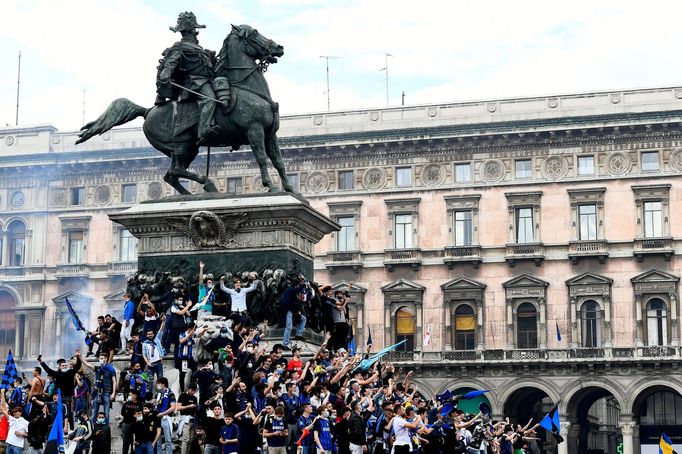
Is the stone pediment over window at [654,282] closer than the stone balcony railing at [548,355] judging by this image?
No

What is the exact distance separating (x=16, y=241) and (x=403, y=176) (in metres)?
20.0

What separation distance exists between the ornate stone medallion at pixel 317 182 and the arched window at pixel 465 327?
28.7ft

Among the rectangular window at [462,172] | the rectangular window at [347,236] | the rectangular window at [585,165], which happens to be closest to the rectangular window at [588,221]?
the rectangular window at [585,165]

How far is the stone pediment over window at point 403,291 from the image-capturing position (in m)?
61.1

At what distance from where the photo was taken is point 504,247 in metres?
60.1

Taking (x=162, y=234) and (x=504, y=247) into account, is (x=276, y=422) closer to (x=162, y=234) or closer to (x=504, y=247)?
(x=162, y=234)

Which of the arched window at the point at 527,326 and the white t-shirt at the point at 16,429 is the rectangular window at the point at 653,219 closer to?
the arched window at the point at 527,326

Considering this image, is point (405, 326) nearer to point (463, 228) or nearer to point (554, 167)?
point (463, 228)

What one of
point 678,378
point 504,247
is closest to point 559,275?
point 504,247

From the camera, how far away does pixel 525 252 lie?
5969 centimetres

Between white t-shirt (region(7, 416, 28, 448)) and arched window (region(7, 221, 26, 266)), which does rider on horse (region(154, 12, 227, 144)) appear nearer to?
white t-shirt (region(7, 416, 28, 448))

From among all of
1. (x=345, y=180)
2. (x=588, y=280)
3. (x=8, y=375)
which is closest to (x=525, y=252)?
(x=588, y=280)

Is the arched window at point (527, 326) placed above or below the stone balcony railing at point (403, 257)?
below

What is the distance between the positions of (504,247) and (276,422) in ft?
141
